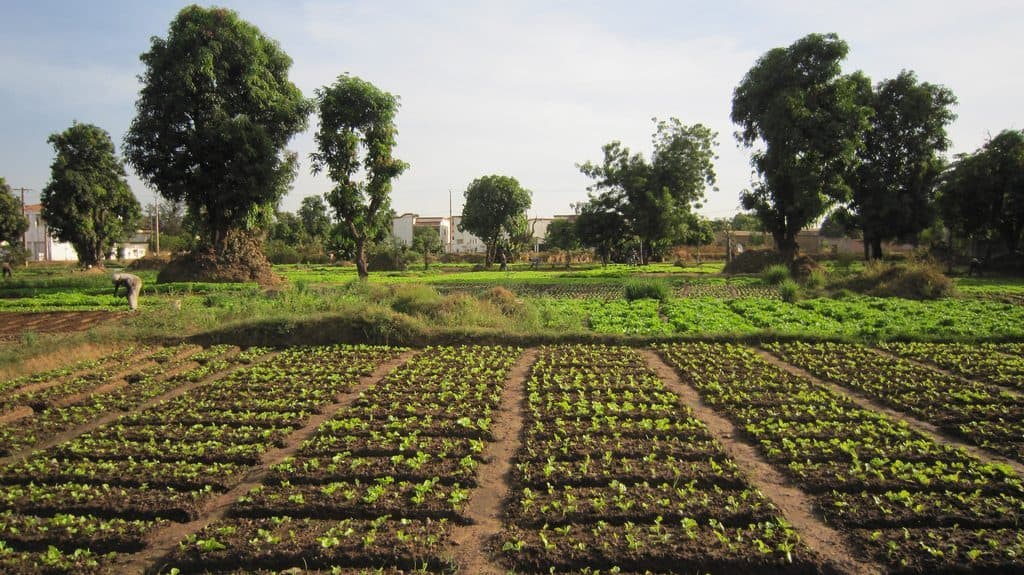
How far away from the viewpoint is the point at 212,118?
99.0ft

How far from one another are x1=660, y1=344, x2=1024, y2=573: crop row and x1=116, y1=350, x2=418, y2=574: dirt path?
6.12m

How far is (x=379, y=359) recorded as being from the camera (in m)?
13.7

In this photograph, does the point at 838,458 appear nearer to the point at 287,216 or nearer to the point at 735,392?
the point at 735,392

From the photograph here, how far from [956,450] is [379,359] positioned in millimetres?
10623

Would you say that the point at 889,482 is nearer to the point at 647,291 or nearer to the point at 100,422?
the point at 100,422

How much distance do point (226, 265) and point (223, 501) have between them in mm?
29840

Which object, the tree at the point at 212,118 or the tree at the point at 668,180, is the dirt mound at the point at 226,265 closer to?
the tree at the point at 212,118

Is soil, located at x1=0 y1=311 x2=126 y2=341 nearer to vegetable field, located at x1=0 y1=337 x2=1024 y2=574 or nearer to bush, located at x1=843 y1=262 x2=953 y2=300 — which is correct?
vegetable field, located at x1=0 y1=337 x2=1024 y2=574

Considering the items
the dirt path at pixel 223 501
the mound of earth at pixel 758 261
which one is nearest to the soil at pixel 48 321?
the dirt path at pixel 223 501

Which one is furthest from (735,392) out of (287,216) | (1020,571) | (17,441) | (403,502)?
(287,216)

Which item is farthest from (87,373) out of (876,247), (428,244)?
(428,244)

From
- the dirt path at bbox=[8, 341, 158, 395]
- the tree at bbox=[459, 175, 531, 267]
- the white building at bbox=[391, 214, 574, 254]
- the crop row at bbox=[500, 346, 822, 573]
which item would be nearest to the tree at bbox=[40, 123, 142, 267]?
the tree at bbox=[459, 175, 531, 267]

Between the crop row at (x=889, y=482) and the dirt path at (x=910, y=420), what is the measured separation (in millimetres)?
361

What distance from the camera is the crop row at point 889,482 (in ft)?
16.8
